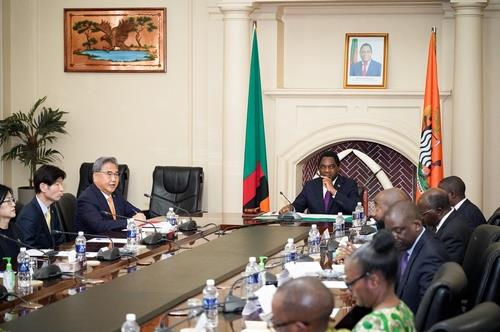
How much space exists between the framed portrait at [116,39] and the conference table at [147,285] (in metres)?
3.48

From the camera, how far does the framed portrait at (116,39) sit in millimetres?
9430

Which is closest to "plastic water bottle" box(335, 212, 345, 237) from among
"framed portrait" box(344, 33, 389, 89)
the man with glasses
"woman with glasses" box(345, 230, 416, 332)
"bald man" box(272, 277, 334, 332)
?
the man with glasses

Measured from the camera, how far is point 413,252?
424 cm

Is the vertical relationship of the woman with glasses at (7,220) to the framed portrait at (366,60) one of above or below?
below

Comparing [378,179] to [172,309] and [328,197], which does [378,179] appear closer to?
[328,197]

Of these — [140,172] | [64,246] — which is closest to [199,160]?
[140,172]

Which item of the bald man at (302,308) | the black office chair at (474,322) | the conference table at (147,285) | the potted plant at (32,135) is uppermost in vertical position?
the potted plant at (32,135)

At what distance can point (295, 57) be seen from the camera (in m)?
9.30

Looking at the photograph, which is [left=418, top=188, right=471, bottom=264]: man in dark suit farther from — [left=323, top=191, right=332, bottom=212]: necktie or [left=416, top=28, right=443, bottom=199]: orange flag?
[left=416, top=28, right=443, bottom=199]: orange flag

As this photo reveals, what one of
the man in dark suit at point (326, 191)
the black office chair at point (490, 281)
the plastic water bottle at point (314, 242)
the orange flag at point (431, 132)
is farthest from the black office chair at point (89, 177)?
the black office chair at point (490, 281)

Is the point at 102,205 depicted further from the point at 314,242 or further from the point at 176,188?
the point at 176,188

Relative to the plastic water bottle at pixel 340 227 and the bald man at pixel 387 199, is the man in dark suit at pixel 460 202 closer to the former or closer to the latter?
the plastic water bottle at pixel 340 227

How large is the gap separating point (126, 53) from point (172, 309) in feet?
19.6

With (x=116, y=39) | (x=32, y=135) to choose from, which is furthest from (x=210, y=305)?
(x=32, y=135)
